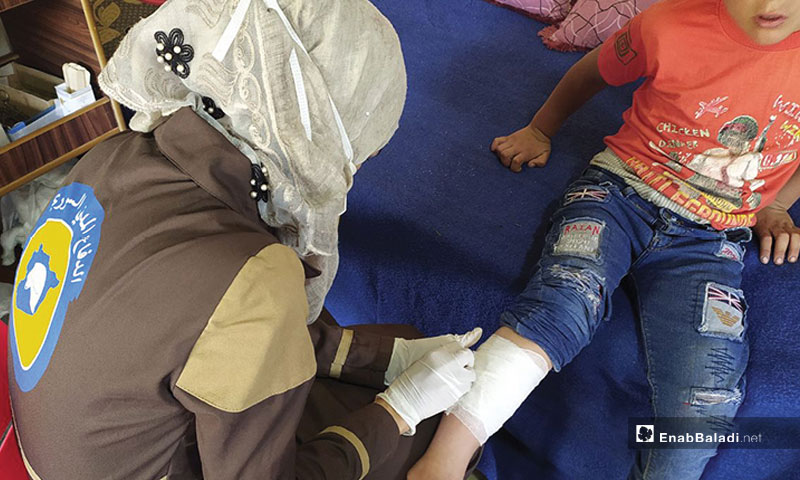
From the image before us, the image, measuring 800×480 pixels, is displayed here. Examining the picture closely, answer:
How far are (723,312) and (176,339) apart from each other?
0.81m

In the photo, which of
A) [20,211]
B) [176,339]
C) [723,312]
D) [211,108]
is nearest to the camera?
[176,339]

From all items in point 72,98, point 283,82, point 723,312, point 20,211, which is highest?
point 283,82

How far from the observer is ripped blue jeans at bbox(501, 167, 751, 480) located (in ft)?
2.94

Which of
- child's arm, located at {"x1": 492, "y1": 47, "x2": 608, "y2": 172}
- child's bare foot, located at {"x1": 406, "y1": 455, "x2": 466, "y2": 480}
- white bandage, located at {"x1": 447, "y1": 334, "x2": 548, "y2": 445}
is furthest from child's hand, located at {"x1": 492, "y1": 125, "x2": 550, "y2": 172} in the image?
child's bare foot, located at {"x1": 406, "y1": 455, "x2": 466, "y2": 480}

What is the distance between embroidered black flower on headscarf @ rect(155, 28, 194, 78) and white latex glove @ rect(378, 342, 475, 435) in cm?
49

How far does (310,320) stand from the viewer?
0.85 m

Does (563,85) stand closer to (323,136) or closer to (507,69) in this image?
(507,69)

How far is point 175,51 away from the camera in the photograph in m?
0.64

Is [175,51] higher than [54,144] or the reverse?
higher

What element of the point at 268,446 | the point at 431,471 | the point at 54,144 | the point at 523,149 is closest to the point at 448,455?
the point at 431,471

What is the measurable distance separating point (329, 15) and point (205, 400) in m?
0.41

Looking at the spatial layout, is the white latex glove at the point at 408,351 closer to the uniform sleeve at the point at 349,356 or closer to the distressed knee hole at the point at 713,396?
the uniform sleeve at the point at 349,356

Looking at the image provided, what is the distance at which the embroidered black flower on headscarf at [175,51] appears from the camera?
0.63 m

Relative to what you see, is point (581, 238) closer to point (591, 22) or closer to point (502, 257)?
point (502, 257)
